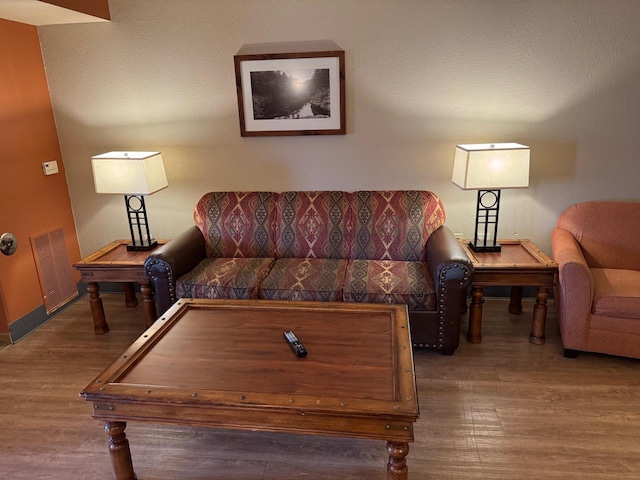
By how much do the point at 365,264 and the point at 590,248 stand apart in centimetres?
152

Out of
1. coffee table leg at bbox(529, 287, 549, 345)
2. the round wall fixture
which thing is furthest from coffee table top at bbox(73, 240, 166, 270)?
coffee table leg at bbox(529, 287, 549, 345)

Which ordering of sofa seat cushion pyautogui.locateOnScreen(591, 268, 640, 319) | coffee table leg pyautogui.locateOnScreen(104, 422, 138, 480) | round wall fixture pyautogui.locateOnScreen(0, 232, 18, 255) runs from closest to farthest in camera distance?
1. coffee table leg pyautogui.locateOnScreen(104, 422, 138, 480)
2. sofa seat cushion pyautogui.locateOnScreen(591, 268, 640, 319)
3. round wall fixture pyautogui.locateOnScreen(0, 232, 18, 255)

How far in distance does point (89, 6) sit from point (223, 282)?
6.85 feet

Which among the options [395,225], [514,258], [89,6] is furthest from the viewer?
[395,225]

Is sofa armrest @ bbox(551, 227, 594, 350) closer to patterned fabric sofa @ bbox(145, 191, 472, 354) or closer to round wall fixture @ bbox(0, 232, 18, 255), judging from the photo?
patterned fabric sofa @ bbox(145, 191, 472, 354)

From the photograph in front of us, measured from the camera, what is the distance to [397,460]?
169 centimetres

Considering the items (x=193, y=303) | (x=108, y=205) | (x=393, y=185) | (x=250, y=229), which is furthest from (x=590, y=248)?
(x=108, y=205)

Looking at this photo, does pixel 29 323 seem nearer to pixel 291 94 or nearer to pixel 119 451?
pixel 119 451

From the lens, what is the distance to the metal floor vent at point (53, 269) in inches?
136

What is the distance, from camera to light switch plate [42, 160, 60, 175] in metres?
3.50

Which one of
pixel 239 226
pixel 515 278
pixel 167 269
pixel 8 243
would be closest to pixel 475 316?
pixel 515 278

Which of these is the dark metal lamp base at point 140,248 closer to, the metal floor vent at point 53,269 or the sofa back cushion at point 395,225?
the metal floor vent at point 53,269

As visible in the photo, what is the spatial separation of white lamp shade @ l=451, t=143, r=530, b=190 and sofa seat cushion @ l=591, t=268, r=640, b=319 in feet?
2.49

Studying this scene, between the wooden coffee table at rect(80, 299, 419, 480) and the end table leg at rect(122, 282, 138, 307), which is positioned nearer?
the wooden coffee table at rect(80, 299, 419, 480)
